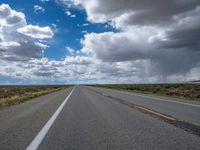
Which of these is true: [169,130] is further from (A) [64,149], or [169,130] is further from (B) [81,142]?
(A) [64,149]

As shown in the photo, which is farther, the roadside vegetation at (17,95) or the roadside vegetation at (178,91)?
the roadside vegetation at (178,91)

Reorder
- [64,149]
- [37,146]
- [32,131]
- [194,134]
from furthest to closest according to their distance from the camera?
[32,131] < [194,134] < [37,146] < [64,149]

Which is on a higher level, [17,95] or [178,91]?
[178,91]

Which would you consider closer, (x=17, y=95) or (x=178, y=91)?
(x=17, y=95)

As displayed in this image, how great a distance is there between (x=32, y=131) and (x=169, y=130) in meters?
3.65

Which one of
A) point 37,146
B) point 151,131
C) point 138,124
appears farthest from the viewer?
point 138,124

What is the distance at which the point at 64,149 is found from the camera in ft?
17.1

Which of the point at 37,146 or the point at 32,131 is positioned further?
the point at 32,131

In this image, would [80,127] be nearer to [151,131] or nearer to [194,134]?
[151,131]

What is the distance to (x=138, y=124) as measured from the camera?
26.8 ft

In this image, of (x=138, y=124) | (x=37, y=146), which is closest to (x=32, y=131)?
(x=37, y=146)

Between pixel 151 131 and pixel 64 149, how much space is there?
104 inches

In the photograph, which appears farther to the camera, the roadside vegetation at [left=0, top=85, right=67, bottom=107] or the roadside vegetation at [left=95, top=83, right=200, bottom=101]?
the roadside vegetation at [left=95, top=83, right=200, bottom=101]

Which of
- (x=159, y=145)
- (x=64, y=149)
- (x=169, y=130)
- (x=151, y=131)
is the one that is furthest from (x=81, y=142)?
(x=169, y=130)
